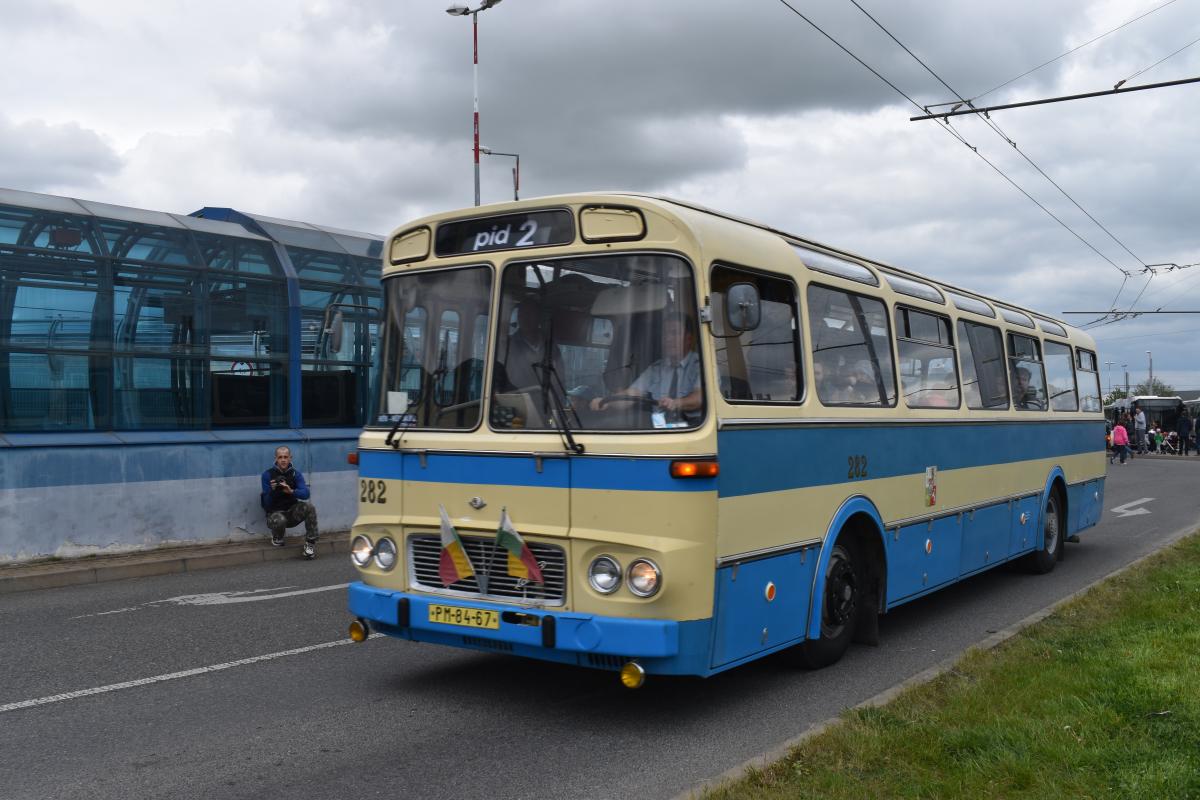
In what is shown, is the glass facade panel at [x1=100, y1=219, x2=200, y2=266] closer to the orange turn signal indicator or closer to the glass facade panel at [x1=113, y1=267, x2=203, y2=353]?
the glass facade panel at [x1=113, y1=267, x2=203, y2=353]

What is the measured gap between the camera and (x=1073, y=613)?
8672 mm

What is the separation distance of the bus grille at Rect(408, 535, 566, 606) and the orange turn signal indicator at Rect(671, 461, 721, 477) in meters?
0.73

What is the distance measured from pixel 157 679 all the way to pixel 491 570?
253 centimetres

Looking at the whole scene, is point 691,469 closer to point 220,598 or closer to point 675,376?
point 675,376

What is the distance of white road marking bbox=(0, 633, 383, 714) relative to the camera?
6.51 metres

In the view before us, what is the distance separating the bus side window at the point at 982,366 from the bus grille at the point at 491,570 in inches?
197

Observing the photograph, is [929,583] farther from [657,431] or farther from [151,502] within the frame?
[151,502]

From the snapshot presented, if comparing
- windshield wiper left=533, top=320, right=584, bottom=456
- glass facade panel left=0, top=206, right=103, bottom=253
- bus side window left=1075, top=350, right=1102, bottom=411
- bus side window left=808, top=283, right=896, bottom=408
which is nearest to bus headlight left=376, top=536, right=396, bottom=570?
windshield wiper left=533, top=320, right=584, bottom=456

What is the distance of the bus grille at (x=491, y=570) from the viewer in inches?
230

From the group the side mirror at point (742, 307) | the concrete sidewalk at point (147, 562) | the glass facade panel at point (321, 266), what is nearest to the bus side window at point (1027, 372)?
the side mirror at point (742, 307)

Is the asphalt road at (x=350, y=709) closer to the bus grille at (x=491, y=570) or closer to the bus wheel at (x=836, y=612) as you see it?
the bus wheel at (x=836, y=612)

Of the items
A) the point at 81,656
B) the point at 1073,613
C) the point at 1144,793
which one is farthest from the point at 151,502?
the point at 1144,793

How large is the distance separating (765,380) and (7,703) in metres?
4.66

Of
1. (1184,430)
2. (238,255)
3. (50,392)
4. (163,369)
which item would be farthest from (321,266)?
(1184,430)
